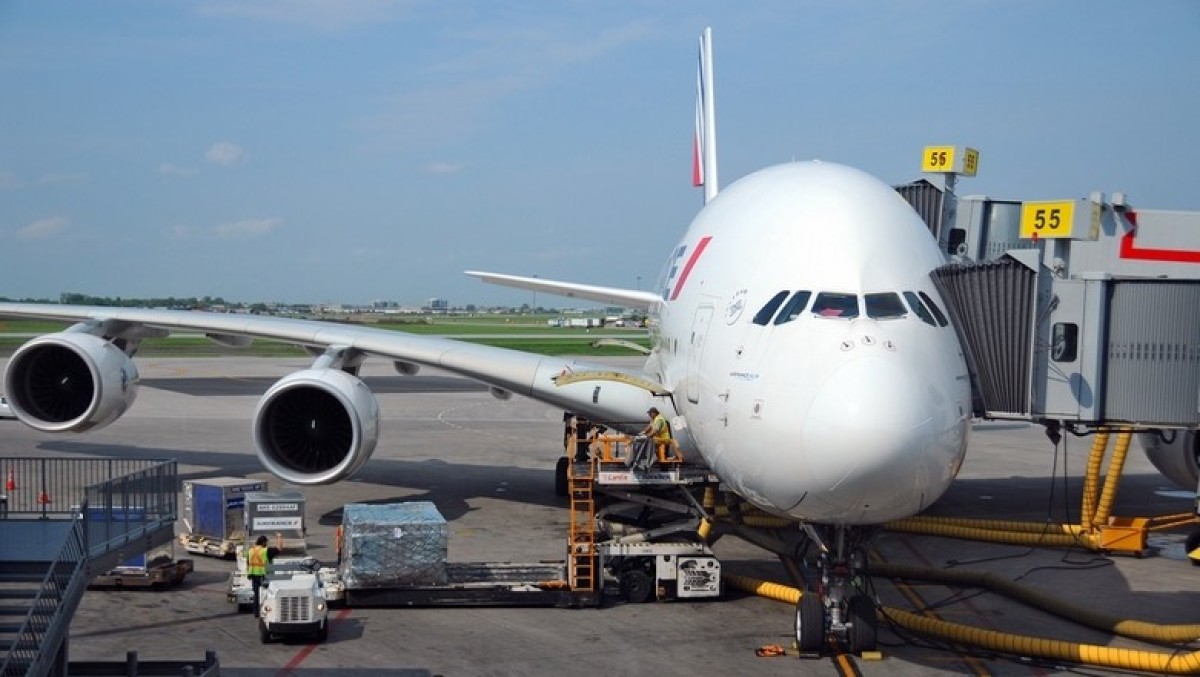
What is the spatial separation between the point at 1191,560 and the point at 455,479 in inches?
480

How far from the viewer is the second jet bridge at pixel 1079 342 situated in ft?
37.5

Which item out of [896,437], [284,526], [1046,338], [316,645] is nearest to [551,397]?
[284,526]

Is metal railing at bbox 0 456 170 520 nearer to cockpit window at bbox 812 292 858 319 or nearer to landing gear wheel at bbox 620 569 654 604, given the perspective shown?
landing gear wheel at bbox 620 569 654 604

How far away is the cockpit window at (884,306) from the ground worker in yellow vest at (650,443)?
4.59m

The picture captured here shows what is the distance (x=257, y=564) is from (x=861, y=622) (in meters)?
6.35

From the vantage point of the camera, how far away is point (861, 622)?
37.2 feet

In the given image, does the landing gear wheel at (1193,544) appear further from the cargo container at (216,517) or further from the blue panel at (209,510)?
the blue panel at (209,510)

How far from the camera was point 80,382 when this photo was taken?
20.0m

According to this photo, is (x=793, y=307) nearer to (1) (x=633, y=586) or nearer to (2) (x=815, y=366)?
(2) (x=815, y=366)

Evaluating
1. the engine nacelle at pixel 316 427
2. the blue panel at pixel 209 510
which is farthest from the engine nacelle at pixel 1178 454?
the blue panel at pixel 209 510

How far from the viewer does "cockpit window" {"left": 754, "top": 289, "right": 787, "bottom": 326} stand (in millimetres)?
10688

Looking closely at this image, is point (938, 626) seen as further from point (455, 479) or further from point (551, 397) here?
point (455, 479)

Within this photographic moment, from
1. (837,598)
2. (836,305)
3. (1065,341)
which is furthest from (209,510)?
(1065,341)

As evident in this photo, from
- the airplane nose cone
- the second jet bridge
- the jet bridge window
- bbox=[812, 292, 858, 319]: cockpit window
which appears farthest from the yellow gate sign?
the airplane nose cone
